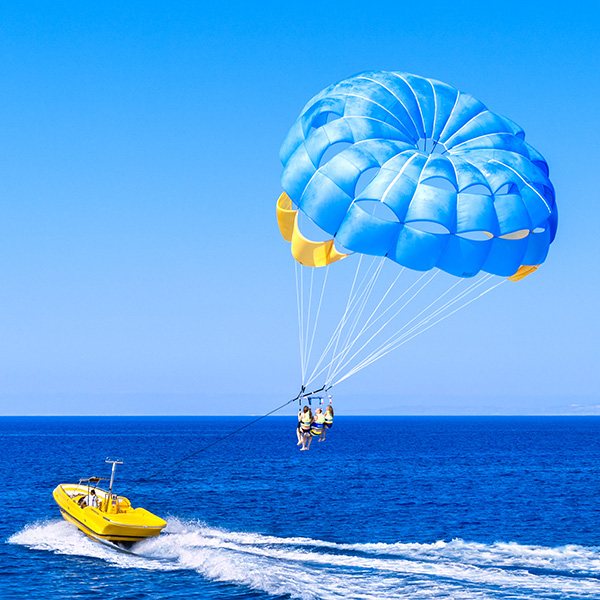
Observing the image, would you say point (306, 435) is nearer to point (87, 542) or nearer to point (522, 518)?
point (87, 542)

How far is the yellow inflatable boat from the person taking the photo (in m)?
26.3

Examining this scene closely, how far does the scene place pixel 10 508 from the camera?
39.1 m

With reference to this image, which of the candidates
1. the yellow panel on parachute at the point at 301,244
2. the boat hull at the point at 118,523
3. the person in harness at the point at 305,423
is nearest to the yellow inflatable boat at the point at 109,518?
the boat hull at the point at 118,523

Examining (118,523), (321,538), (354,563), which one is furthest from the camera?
(321,538)

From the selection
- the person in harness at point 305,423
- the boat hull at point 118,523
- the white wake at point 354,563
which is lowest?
the white wake at point 354,563

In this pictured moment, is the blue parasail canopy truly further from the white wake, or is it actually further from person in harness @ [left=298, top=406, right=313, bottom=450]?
the white wake

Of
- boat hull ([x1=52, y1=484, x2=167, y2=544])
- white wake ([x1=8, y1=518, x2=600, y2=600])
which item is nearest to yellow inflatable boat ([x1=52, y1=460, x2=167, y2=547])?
boat hull ([x1=52, y1=484, x2=167, y2=544])

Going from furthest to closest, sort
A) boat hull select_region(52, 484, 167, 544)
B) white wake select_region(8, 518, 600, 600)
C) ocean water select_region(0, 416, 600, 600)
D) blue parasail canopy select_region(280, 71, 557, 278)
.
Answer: boat hull select_region(52, 484, 167, 544), ocean water select_region(0, 416, 600, 600), white wake select_region(8, 518, 600, 600), blue parasail canopy select_region(280, 71, 557, 278)

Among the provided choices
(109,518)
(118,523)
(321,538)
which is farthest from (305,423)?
(321,538)

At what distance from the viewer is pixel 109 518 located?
86.5 ft

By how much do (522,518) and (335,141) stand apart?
83.9 ft

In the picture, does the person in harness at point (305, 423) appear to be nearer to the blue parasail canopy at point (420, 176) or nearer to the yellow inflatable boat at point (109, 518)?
the blue parasail canopy at point (420, 176)

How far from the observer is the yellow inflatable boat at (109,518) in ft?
86.4

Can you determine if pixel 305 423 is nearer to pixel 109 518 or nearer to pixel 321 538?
pixel 109 518
